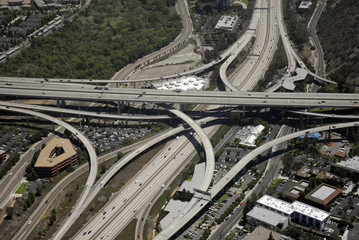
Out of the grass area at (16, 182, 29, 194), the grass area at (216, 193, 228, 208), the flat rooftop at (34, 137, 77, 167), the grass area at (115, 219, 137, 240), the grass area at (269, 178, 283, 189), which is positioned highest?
the flat rooftop at (34, 137, 77, 167)

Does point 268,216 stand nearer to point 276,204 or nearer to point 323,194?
point 276,204

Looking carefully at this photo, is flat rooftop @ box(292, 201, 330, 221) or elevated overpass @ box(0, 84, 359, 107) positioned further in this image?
elevated overpass @ box(0, 84, 359, 107)

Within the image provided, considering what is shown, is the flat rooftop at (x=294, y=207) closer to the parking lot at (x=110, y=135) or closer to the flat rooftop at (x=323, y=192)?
the flat rooftop at (x=323, y=192)

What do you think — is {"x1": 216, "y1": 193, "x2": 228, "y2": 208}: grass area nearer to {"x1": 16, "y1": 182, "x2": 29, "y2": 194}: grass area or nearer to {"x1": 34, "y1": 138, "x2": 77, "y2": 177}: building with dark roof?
{"x1": 34, "y1": 138, "x2": 77, "y2": 177}: building with dark roof

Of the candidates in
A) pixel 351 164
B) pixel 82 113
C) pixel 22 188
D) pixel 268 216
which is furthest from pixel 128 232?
pixel 351 164

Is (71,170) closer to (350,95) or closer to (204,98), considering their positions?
(204,98)

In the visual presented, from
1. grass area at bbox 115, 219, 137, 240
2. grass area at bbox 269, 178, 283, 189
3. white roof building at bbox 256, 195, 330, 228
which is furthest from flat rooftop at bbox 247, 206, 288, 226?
grass area at bbox 115, 219, 137, 240
